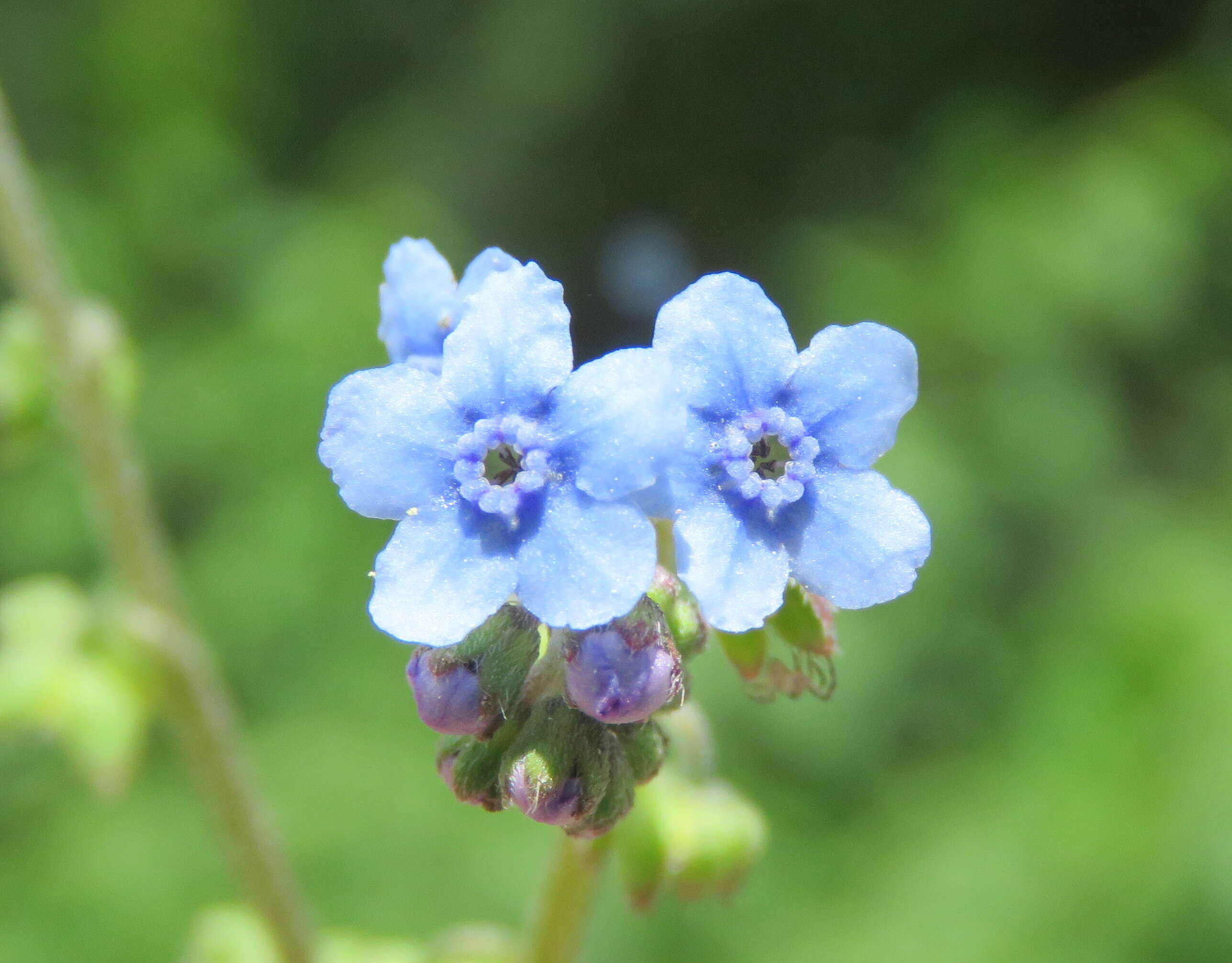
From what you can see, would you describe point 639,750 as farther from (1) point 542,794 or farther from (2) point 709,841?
(2) point 709,841

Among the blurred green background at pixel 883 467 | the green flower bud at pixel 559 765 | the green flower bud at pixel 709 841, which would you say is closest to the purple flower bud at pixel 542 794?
the green flower bud at pixel 559 765

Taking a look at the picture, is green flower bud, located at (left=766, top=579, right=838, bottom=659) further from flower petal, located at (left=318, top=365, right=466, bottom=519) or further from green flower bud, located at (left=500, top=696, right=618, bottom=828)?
flower petal, located at (left=318, top=365, right=466, bottom=519)

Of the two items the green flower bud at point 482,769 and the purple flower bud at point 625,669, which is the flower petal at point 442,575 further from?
the green flower bud at point 482,769

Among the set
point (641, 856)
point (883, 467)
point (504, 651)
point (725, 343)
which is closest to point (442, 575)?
point (504, 651)

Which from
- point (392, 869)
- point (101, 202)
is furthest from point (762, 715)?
point (101, 202)

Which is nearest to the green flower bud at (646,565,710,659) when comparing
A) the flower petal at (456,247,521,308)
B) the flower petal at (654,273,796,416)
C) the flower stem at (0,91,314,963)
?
the flower petal at (654,273,796,416)

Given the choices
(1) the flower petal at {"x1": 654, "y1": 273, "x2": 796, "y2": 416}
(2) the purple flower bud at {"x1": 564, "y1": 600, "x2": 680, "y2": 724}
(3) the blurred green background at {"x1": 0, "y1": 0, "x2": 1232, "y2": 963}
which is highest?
(3) the blurred green background at {"x1": 0, "y1": 0, "x2": 1232, "y2": 963}
